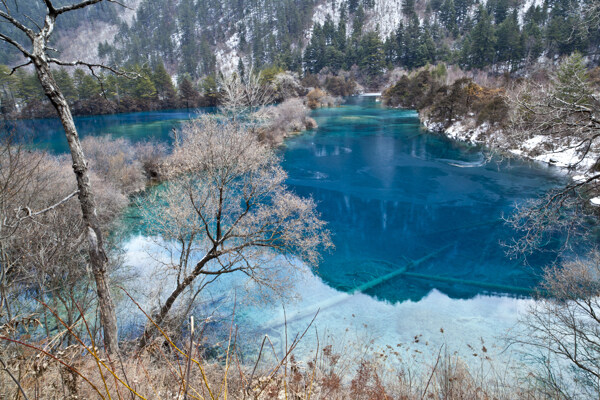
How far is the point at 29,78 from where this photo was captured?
4697 centimetres

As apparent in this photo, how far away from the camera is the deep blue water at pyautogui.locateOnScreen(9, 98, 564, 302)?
12.3 metres

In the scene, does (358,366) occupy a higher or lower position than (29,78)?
lower

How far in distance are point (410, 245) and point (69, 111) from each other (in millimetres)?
13124

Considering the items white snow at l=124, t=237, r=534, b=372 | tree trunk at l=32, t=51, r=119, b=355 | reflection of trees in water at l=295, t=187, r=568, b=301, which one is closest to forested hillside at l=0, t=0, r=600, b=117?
tree trunk at l=32, t=51, r=119, b=355

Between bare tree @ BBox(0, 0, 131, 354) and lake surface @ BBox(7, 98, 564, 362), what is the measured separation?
17.9ft

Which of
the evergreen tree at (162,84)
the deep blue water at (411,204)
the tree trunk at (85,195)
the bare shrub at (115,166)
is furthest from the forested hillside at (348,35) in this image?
the tree trunk at (85,195)

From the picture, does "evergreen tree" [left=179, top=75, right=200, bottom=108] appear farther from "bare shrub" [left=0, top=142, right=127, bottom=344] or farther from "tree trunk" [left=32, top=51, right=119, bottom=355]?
"tree trunk" [left=32, top=51, right=119, bottom=355]

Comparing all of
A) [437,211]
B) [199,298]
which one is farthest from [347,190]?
[199,298]

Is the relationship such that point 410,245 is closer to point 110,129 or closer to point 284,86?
point 110,129

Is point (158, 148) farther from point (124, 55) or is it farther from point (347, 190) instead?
point (124, 55)

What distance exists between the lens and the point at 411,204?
18312mm

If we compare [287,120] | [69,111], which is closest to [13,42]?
[69,111]

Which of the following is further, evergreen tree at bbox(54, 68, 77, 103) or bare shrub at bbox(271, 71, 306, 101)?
bare shrub at bbox(271, 71, 306, 101)

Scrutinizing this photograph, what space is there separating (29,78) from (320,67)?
57.2m
